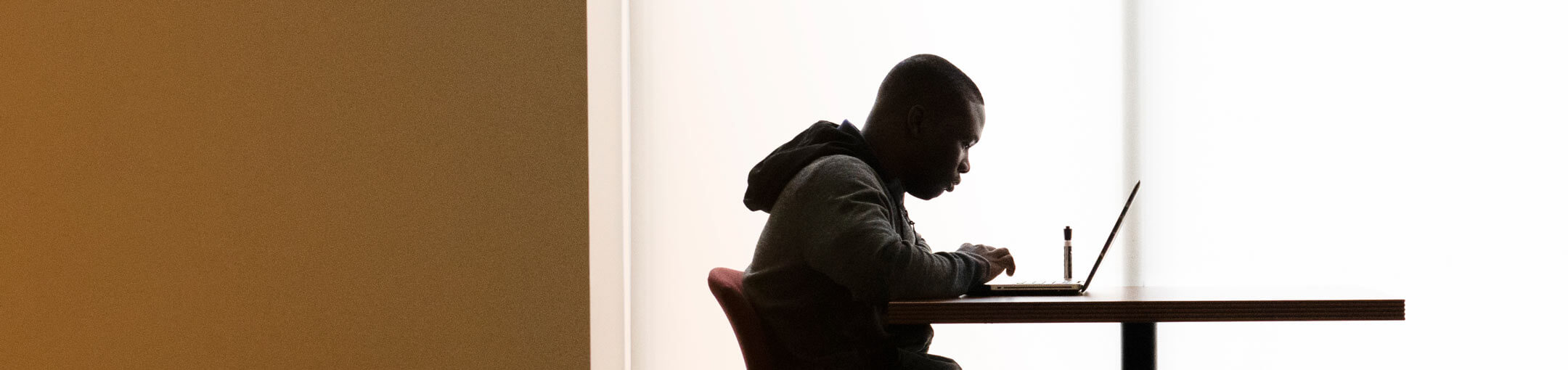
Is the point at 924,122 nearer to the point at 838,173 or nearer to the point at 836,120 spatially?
the point at 838,173

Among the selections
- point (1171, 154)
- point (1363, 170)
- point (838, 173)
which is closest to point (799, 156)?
point (838, 173)

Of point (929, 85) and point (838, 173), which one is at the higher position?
point (929, 85)

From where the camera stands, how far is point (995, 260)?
6.20 ft

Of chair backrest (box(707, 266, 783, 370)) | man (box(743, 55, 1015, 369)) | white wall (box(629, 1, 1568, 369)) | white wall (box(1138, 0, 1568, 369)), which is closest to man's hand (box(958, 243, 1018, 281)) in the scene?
man (box(743, 55, 1015, 369))

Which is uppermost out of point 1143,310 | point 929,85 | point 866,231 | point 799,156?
point 929,85

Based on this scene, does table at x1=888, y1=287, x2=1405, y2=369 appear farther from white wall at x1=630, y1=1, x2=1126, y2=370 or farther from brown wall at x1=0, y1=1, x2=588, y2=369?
white wall at x1=630, y1=1, x2=1126, y2=370

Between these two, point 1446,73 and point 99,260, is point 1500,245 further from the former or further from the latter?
point 99,260

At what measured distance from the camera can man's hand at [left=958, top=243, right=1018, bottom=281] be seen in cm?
186

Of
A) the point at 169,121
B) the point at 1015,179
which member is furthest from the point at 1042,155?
the point at 169,121

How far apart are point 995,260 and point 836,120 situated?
175 centimetres

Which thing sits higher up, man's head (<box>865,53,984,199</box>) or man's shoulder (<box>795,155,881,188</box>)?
man's head (<box>865,53,984,199</box>)

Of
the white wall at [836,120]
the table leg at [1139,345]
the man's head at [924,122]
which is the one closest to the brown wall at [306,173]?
the man's head at [924,122]

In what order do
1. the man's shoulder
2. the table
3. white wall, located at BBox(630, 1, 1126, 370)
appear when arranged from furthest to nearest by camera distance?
white wall, located at BBox(630, 1, 1126, 370) < the man's shoulder < the table

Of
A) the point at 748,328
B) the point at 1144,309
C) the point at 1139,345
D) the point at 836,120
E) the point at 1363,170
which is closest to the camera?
the point at 1144,309
